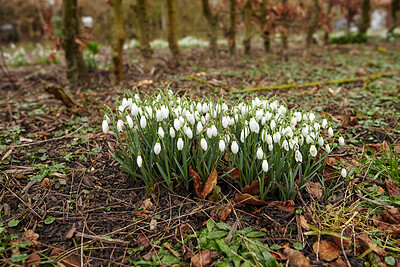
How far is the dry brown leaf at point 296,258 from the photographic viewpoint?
4.96 ft

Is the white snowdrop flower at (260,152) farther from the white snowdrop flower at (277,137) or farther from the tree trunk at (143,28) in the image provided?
the tree trunk at (143,28)

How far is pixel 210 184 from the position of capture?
1.95 meters

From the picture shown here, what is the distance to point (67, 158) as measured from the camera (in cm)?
245

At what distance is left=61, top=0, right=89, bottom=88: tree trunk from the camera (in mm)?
4254

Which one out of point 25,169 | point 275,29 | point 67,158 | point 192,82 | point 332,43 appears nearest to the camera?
point 25,169

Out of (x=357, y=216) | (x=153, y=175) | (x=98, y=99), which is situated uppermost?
(x=98, y=99)

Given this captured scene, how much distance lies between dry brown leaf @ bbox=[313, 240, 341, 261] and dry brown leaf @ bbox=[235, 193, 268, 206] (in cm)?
41

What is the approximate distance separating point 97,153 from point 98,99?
1.74 m

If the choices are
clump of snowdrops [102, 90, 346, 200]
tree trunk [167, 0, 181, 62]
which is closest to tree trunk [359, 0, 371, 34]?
tree trunk [167, 0, 181, 62]

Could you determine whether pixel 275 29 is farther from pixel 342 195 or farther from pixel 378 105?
pixel 342 195

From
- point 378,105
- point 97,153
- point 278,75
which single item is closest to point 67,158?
point 97,153

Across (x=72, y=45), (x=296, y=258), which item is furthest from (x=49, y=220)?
(x=72, y=45)

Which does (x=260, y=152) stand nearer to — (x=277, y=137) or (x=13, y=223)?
(x=277, y=137)

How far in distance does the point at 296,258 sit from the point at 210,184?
0.72 meters
